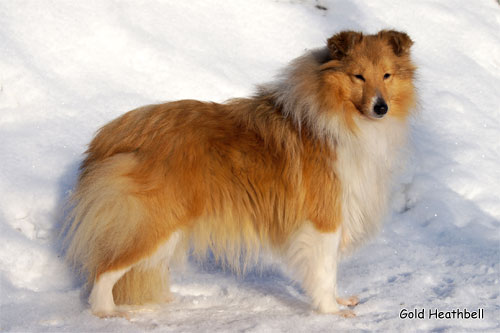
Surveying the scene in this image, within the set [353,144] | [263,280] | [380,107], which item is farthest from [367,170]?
[263,280]

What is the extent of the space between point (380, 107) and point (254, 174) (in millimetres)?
916

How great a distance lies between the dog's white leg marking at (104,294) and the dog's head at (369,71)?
182 centimetres

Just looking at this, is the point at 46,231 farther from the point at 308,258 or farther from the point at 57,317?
the point at 308,258

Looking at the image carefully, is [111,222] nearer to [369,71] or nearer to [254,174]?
[254,174]

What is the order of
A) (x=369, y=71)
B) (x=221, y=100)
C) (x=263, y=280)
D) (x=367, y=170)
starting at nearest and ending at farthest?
1. (x=369, y=71)
2. (x=367, y=170)
3. (x=263, y=280)
4. (x=221, y=100)

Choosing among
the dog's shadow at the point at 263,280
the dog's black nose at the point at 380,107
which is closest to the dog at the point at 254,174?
the dog's black nose at the point at 380,107

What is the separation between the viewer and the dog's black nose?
363cm

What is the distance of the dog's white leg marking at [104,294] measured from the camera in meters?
3.60

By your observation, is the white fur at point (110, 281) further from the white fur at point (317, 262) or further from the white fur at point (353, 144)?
the white fur at point (353, 144)

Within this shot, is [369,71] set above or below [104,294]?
above

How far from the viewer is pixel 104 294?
3639 millimetres

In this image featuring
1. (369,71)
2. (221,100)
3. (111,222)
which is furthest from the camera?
(221,100)

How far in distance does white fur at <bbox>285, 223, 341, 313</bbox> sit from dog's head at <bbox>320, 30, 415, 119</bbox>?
2.84 feet

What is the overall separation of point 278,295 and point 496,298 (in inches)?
60.1
